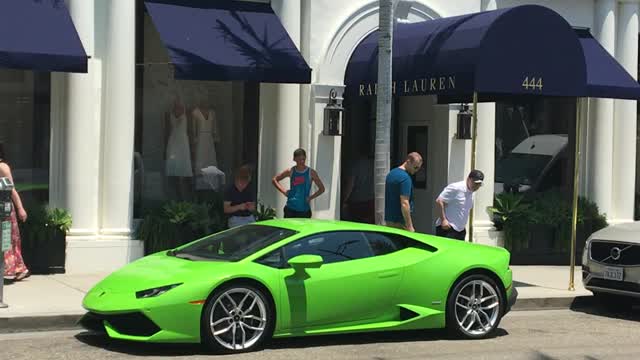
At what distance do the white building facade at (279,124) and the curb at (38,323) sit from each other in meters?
3.65

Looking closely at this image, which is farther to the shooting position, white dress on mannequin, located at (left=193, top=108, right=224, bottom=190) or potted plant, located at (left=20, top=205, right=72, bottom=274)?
white dress on mannequin, located at (left=193, top=108, right=224, bottom=190)

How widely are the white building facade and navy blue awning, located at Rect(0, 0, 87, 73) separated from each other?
58 centimetres

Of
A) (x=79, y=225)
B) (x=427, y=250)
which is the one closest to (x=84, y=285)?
(x=79, y=225)

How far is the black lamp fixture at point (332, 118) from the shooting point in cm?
1562

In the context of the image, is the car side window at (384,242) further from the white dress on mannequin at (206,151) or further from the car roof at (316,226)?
the white dress on mannequin at (206,151)

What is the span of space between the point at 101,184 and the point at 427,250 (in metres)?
6.06

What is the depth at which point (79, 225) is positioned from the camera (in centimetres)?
1387

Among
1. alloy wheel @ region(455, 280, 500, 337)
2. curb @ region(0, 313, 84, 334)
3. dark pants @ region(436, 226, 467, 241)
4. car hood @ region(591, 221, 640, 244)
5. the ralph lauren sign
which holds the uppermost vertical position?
the ralph lauren sign

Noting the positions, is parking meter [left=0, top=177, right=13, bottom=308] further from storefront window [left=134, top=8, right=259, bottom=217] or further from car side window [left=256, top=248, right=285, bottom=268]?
storefront window [left=134, top=8, right=259, bottom=217]

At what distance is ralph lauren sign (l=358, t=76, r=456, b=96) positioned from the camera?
13375 millimetres

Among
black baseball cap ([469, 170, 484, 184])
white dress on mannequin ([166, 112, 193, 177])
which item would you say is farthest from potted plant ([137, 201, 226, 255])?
black baseball cap ([469, 170, 484, 184])

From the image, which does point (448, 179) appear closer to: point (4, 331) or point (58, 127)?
point (58, 127)

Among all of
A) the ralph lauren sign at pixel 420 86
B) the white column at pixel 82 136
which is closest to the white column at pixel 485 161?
the ralph lauren sign at pixel 420 86

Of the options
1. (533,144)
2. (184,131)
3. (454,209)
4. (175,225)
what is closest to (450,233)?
(454,209)
